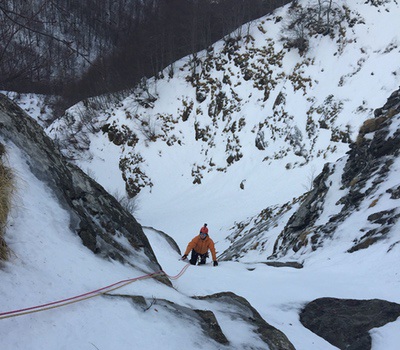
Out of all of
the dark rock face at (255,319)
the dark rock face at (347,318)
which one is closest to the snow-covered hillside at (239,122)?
the dark rock face at (347,318)

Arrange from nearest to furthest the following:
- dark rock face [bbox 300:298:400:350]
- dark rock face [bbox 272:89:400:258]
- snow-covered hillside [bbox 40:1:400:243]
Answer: dark rock face [bbox 300:298:400:350] → dark rock face [bbox 272:89:400:258] → snow-covered hillside [bbox 40:1:400:243]

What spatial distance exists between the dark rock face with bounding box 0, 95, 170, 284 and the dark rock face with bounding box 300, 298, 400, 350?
7.52 ft

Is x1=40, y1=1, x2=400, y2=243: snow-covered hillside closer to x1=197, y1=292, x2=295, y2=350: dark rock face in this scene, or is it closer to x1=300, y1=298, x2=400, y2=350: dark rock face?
x1=300, y1=298, x2=400, y2=350: dark rock face

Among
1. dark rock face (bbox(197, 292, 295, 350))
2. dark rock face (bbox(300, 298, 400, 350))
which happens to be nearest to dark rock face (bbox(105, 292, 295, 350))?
dark rock face (bbox(197, 292, 295, 350))

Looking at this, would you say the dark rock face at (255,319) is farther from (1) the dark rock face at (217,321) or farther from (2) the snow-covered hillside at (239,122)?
(2) the snow-covered hillside at (239,122)

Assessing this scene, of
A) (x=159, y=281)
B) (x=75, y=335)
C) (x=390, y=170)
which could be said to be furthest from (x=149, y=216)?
(x=75, y=335)

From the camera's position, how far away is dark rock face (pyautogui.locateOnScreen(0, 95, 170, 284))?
4148 millimetres

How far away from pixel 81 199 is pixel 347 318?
435cm

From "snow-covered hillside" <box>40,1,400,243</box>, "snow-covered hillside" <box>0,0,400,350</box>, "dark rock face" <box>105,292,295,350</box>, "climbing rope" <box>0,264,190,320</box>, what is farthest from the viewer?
"snow-covered hillside" <box>40,1,400,243</box>

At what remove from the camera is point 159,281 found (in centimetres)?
431

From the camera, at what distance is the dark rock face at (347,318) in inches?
147

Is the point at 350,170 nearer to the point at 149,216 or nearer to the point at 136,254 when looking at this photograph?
the point at 136,254

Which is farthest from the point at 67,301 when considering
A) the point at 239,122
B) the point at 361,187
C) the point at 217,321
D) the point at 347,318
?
the point at 239,122

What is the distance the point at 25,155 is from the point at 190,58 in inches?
1207
